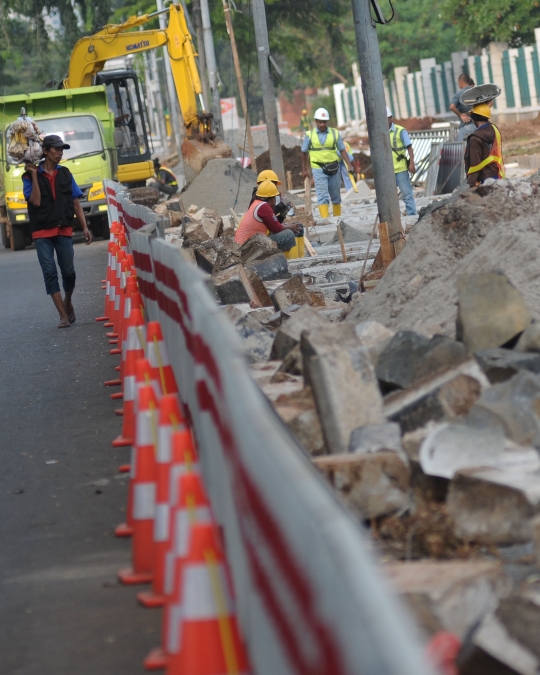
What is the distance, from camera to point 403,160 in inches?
714

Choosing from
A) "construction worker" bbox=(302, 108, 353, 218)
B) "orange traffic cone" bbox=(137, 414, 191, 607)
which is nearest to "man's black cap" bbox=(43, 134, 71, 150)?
"orange traffic cone" bbox=(137, 414, 191, 607)

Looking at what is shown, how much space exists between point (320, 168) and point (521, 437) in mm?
14512

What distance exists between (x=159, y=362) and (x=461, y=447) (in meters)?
2.29

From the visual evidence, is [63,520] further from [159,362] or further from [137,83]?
[137,83]

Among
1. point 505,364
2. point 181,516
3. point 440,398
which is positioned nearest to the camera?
point 181,516

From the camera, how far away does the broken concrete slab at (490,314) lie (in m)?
6.76

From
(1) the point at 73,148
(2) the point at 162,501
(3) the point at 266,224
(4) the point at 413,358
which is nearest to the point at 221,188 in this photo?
(1) the point at 73,148

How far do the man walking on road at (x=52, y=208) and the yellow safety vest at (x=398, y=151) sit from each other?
7297 millimetres

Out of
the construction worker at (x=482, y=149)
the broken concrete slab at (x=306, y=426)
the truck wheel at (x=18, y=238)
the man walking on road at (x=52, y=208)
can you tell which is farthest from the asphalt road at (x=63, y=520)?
the truck wheel at (x=18, y=238)

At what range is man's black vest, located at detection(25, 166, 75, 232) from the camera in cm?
1153

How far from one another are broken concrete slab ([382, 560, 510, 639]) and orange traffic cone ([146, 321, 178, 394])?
3.15 m

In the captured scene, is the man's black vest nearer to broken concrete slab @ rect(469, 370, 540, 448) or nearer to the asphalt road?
the asphalt road

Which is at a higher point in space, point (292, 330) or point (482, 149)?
point (482, 149)

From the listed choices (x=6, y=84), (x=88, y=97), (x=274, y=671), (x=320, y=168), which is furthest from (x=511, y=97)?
(x=274, y=671)
